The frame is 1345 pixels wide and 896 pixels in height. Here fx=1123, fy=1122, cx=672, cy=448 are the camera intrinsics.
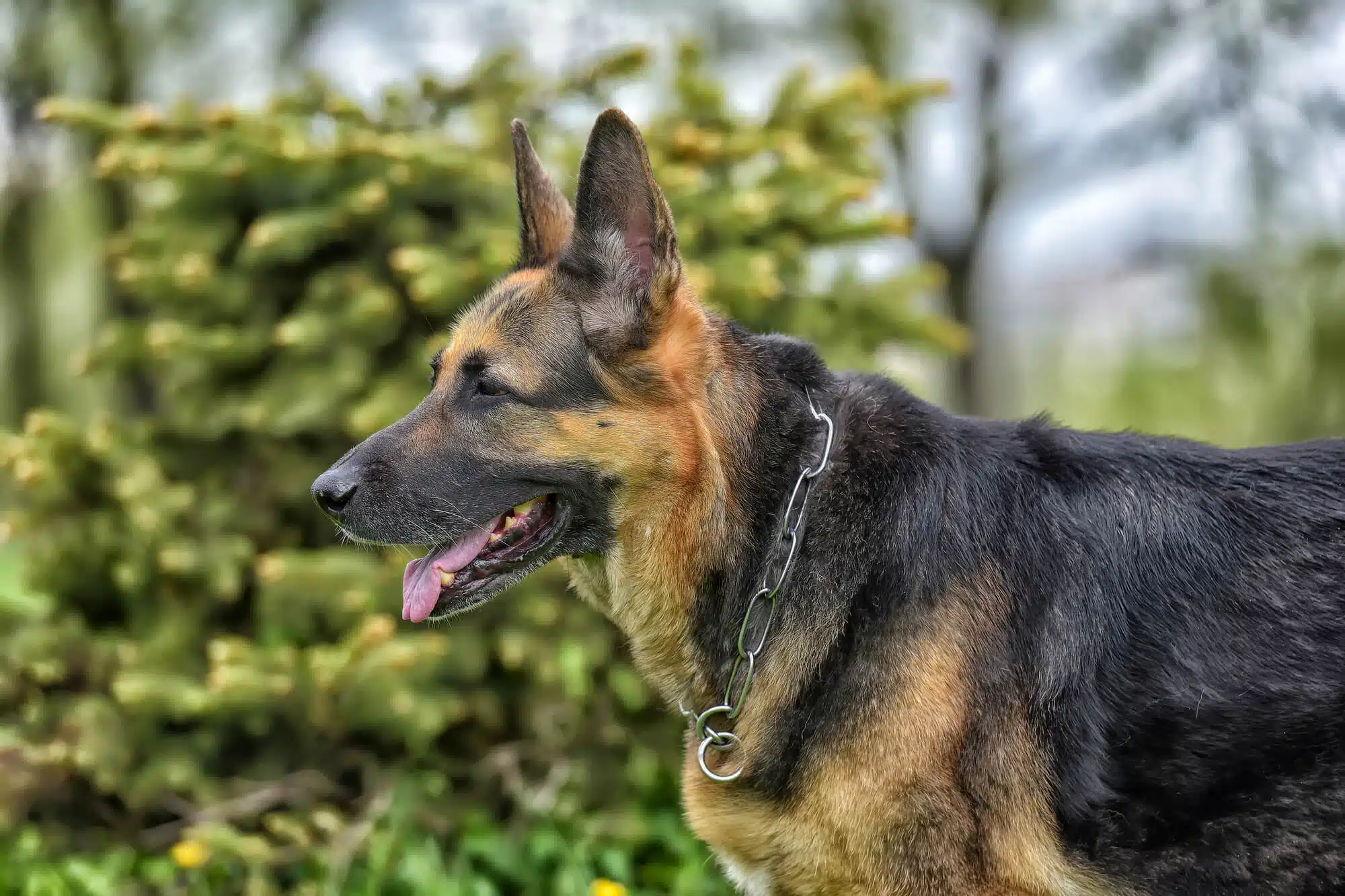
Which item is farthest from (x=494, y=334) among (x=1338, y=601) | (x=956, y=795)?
(x=1338, y=601)

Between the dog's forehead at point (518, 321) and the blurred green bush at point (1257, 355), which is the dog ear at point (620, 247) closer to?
the dog's forehead at point (518, 321)

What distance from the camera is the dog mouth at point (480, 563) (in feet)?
11.0

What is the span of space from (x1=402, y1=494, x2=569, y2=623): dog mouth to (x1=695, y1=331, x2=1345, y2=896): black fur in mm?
538

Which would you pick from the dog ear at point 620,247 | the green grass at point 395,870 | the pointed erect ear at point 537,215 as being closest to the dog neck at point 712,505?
the dog ear at point 620,247

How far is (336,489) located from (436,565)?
1.25 ft

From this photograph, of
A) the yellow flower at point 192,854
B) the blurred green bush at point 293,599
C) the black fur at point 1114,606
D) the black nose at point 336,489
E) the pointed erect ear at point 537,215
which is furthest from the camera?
the blurred green bush at point 293,599

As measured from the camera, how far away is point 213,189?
4949mm

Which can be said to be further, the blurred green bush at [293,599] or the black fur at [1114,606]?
the blurred green bush at [293,599]

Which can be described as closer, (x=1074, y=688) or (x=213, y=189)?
(x=1074, y=688)

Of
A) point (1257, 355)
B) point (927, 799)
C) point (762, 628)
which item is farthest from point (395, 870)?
point (1257, 355)

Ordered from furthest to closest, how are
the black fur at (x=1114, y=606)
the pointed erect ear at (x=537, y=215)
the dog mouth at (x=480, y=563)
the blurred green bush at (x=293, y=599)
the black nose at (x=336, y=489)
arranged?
1. the blurred green bush at (x=293, y=599)
2. the pointed erect ear at (x=537, y=215)
3. the dog mouth at (x=480, y=563)
4. the black nose at (x=336, y=489)
5. the black fur at (x=1114, y=606)

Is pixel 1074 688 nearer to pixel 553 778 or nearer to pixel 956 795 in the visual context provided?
pixel 956 795

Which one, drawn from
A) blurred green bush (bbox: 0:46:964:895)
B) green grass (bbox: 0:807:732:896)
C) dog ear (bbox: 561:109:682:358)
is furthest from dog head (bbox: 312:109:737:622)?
green grass (bbox: 0:807:732:896)

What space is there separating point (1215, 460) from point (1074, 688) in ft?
2.65
